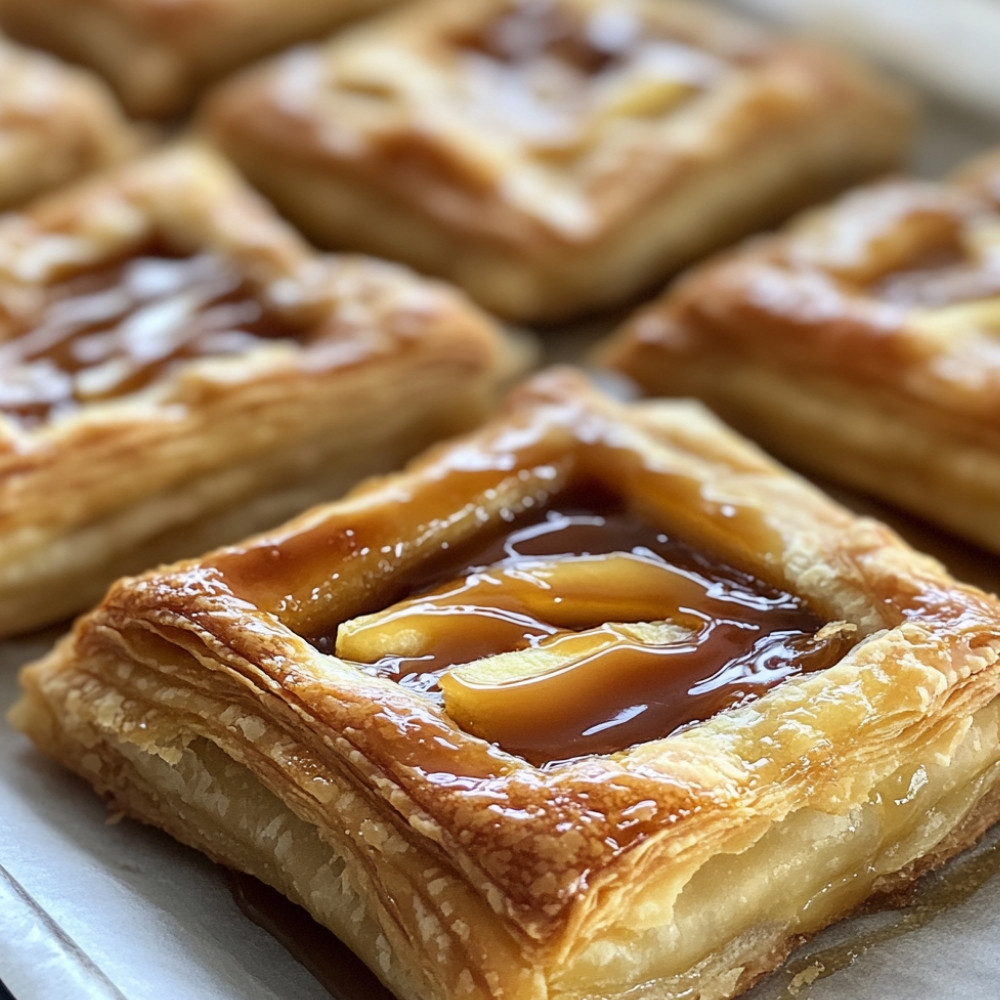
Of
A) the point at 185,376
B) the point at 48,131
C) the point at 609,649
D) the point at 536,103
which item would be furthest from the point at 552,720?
the point at 48,131

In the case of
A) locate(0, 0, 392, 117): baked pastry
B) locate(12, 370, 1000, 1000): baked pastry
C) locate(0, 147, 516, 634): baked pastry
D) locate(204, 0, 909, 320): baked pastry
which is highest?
locate(0, 0, 392, 117): baked pastry

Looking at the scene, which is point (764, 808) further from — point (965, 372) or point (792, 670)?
point (965, 372)

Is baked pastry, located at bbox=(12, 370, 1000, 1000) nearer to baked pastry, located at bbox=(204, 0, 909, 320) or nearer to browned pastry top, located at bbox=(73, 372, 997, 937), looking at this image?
browned pastry top, located at bbox=(73, 372, 997, 937)

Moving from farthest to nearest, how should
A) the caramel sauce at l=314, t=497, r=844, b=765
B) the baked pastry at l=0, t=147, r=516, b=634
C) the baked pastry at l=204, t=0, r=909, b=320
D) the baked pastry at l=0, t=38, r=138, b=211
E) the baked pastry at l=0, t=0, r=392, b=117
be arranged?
the baked pastry at l=0, t=0, r=392, b=117 < the baked pastry at l=0, t=38, r=138, b=211 < the baked pastry at l=204, t=0, r=909, b=320 < the baked pastry at l=0, t=147, r=516, b=634 < the caramel sauce at l=314, t=497, r=844, b=765

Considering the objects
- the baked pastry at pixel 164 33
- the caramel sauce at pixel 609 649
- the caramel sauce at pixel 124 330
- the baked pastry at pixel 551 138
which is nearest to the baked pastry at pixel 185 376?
the caramel sauce at pixel 124 330

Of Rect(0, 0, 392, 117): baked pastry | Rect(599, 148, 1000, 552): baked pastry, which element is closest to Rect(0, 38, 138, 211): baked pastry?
Rect(0, 0, 392, 117): baked pastry

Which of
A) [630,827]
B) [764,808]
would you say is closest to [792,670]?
[764,808]

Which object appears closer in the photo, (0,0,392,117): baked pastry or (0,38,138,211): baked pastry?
(0,38,138,211): baked pastry
